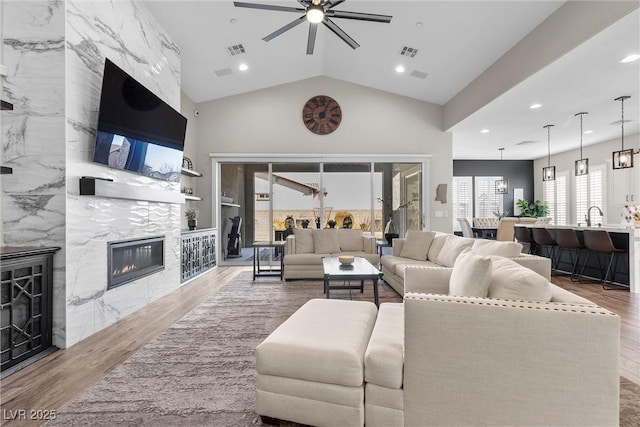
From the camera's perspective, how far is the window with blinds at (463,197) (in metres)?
10.4

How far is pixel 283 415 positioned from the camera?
63.9 inches

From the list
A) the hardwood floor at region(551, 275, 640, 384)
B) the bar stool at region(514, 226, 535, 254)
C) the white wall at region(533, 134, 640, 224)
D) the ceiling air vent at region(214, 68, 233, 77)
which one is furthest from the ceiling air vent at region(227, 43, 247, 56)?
the white wall at region(533, 134, 640, 224)

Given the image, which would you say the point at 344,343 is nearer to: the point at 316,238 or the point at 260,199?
the point at 316,238

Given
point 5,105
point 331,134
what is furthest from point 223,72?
point 5,105

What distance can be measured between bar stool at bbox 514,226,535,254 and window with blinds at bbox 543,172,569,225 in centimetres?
370

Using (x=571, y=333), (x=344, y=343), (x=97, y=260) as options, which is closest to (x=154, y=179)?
(x=97, y=260)

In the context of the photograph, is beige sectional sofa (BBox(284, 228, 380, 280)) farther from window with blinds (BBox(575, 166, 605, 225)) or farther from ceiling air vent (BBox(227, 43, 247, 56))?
window with blinds (BBox(575, 166, 605, 225))

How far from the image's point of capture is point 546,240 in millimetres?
5891

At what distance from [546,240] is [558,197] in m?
4.73

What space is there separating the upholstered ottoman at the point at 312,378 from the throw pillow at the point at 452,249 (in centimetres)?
263

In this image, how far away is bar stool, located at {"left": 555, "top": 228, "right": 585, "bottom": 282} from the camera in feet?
17.4

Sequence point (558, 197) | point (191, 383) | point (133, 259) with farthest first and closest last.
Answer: point (558, 197)
point (133, 259)
point (191, 383)

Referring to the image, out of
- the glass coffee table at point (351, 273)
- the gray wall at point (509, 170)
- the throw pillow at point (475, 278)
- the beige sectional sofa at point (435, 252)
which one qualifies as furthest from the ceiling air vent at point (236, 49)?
the gray wall at point (509, 170)

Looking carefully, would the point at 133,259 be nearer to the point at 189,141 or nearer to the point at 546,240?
the point at 189,141
